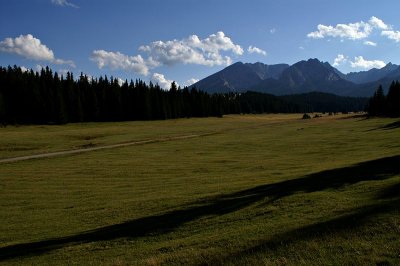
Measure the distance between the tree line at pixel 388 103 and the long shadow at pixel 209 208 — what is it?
350 feet

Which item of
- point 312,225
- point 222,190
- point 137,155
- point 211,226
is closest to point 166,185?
point 222,190

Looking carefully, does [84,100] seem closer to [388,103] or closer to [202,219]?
[388,103]

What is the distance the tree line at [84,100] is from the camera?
12850cm

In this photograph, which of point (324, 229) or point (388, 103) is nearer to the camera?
point (324, 229)

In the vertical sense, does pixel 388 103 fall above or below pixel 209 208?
above

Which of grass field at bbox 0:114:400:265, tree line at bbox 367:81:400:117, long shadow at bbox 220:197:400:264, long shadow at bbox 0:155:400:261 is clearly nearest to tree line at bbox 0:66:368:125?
tree line at bbox 367:81:400:117

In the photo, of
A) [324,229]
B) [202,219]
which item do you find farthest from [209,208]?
[324,229]

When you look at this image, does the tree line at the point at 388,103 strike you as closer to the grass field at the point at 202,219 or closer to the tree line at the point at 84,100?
the tree line at the point at 84,100

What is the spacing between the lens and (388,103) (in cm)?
12556

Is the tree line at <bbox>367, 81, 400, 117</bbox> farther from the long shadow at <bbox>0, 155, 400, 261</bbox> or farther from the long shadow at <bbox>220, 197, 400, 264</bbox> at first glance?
the long shadow at <bbox>220, 197, 400, 264</bbox>

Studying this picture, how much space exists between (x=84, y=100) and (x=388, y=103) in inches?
4052

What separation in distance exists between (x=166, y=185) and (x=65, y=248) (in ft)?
52.5

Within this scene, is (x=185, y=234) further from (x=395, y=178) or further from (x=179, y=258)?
(x=395, y=178)

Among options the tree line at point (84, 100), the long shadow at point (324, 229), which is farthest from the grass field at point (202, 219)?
the tree line at point (84, 100)
